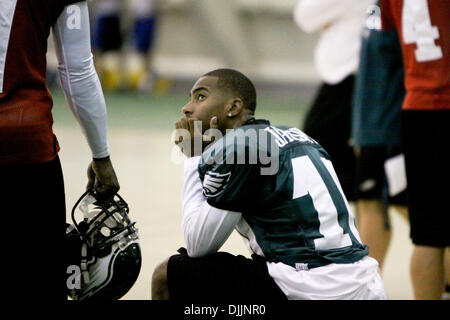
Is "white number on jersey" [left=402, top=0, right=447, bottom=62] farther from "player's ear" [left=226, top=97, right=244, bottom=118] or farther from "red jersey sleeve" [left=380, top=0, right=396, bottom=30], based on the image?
"player's ear" [left=226, top=97, right=244, bottom=118]

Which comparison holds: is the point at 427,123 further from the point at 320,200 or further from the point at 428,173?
the point at 320,200

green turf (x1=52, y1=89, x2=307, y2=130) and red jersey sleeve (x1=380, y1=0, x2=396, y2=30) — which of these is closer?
red jersey sleeve (x1=380, y1=0, x2=396, y2=30)

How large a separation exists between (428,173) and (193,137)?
126 centimetres

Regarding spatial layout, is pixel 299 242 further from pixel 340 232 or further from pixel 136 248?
pixel 136 248

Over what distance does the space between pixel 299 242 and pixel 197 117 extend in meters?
0.63

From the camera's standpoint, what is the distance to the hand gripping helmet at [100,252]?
3.47 m

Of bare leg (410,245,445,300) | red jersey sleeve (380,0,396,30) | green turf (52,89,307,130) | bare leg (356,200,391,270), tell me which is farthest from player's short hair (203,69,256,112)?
green turf (52,89,307,130)

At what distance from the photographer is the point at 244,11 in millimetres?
18453

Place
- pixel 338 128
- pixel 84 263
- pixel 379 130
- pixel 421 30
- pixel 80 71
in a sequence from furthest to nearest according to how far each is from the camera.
A: 1. pixel 338 128
2. pixel 379 130
3. pixel 421 30
4. pixel 84 263
5. pixel 80 71

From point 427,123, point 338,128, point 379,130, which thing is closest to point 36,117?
point 427,123

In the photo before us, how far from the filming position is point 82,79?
10.6 ft

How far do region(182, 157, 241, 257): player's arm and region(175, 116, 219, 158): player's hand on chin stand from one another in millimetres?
48

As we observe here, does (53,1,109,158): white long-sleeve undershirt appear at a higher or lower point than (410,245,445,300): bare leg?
higher

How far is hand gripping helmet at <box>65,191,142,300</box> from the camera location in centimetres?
347
